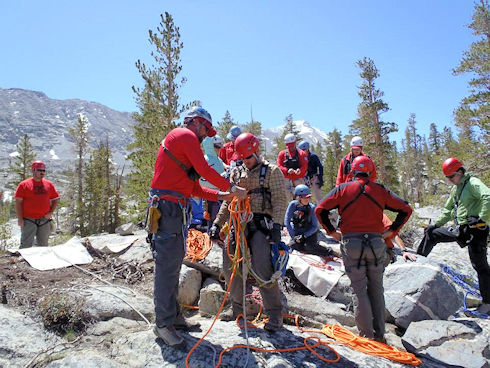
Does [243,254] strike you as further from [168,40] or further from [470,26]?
[470,26]

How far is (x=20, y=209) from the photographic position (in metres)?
8.16

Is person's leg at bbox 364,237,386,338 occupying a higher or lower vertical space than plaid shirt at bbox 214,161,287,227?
lower

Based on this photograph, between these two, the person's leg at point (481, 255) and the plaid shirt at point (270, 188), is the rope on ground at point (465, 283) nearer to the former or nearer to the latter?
the person's leg at point (481, 255)

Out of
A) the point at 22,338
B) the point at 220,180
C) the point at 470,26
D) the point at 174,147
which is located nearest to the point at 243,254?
the point at 220,180

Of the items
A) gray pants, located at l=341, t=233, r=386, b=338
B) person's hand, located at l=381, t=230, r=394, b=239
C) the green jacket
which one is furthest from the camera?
the green jacket

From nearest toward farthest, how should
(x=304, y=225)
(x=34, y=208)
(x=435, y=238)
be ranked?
1. (x=435, y=238)
2. (x=34, y=208)
3. (x=304, y=225)

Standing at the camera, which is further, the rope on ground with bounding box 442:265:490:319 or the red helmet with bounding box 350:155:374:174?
the rope on ground with bounding box 442:265:490:319

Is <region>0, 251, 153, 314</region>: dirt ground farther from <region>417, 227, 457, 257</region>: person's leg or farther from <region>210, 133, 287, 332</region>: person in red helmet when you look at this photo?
<region>417, 227, 457, 257</region>: person's leg

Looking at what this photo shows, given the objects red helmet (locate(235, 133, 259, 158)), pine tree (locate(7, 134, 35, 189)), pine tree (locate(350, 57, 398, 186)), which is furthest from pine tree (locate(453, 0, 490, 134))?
pine tree (locate(7, 134, 35, 189))

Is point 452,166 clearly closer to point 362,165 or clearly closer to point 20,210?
point 362,165

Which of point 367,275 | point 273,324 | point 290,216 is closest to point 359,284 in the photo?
point 367,275

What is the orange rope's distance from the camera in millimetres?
6844

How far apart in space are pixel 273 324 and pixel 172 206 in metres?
2.05

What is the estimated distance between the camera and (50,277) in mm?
6234
